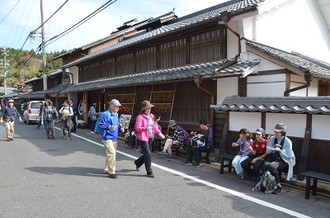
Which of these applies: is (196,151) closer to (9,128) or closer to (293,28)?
(293,28)

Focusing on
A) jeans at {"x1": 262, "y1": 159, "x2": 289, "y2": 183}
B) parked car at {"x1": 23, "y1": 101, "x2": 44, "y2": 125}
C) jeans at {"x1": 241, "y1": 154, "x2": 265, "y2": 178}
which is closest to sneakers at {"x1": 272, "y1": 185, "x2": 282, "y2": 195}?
jeans at {"x1": 262, "y1": 159, "x2": 289, "y2": 183}

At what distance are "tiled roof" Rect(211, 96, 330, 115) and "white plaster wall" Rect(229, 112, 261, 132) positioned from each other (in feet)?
1.54

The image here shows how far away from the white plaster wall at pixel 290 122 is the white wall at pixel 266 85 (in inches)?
51.1

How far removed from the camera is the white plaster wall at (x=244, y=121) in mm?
7793

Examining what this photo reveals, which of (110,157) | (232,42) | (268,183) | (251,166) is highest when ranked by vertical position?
(232,42)

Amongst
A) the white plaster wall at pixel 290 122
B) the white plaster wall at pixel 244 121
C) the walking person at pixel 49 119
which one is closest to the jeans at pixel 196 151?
the white plaster wall at pixel 244 121

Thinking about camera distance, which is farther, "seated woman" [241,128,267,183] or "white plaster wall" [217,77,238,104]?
"white plaster wall" [217,77,238,104]

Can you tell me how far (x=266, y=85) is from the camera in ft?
28.4

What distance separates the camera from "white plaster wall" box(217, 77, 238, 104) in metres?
9.40

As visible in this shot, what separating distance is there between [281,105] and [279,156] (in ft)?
4.39

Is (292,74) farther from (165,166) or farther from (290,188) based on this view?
(165,166)

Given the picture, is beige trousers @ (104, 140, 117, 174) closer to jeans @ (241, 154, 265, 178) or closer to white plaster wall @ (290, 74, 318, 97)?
jeans @ (241, 154, 265, 178)

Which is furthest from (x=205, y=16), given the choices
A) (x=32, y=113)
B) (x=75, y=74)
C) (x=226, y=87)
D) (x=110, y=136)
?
(x=32, y=113)

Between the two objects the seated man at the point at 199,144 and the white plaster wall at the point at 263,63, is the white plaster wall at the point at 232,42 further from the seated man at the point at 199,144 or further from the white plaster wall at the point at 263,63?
the seated man at the point at 199,144
